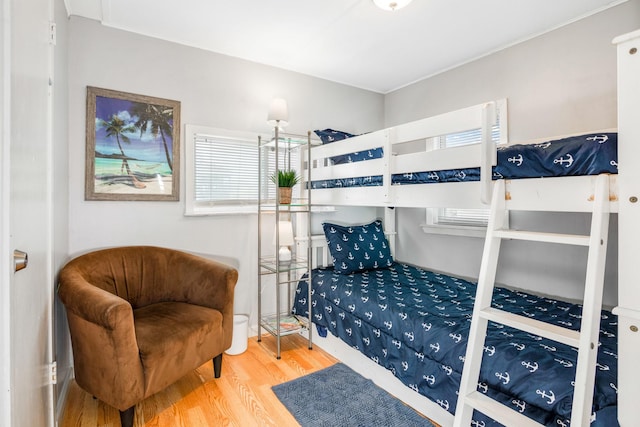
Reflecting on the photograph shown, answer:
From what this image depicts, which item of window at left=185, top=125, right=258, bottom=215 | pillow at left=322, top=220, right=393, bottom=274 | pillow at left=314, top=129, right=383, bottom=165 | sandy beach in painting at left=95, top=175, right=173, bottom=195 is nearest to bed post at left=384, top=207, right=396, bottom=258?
pillow at left=322, top=220, right=393, bottom=274

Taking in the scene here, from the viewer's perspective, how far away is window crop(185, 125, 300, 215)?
2.73m

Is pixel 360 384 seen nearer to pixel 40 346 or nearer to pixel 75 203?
pixel 40 346

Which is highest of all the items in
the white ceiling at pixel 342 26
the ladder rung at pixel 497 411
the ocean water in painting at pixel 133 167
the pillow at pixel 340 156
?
the white ceiling at pixel 342 26

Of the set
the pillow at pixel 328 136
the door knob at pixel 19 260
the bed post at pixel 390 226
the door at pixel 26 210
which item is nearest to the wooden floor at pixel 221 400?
the door at pixel 26 210

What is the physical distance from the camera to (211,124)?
9.21ft

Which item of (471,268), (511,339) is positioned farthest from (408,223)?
(511,339)

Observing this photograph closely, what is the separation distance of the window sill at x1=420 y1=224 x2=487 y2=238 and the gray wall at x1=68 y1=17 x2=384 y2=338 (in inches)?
56.1

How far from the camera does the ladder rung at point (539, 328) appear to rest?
4.04 ft

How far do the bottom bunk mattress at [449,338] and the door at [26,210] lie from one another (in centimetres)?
167

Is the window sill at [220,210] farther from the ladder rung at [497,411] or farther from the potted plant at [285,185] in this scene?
the ladder rung at [497,411]

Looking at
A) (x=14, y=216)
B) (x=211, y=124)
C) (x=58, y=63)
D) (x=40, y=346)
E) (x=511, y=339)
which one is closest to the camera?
(x=14, y=216)

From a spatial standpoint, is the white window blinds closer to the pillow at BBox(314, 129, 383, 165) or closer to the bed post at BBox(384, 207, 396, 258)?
the pillow at BBox(314, 129, 383, 165)

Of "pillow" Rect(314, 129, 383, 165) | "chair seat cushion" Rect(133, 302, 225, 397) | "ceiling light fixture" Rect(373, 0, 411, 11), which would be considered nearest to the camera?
"chair seat cushion" Rect(133, 302, 225, 397)

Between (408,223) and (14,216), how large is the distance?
3122 millimetres
